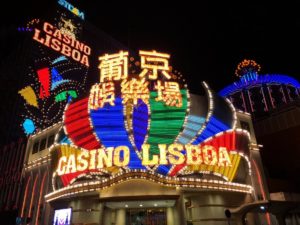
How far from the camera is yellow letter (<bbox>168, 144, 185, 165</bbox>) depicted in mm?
20281

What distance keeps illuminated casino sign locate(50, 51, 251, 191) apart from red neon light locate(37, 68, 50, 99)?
23.1 m

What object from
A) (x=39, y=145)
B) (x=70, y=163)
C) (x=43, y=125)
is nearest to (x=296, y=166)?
(x=70, y=163)

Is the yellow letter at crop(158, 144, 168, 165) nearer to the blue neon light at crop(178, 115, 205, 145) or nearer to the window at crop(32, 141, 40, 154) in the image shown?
the blue neon light at crop(178, 115, 205, 145)

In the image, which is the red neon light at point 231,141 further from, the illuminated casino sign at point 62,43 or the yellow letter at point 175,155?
the illuminated casino sign at point 62,43

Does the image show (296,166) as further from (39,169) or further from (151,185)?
(39,169)

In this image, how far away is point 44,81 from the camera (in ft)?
153

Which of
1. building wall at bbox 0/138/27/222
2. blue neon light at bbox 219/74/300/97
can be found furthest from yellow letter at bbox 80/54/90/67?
blue neon light at bbox 219/74/300/97

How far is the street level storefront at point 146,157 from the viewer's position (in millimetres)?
20281

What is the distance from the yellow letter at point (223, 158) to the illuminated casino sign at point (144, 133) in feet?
0.24

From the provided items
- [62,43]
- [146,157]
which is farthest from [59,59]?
[146,157]

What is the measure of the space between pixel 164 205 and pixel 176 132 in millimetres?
5479

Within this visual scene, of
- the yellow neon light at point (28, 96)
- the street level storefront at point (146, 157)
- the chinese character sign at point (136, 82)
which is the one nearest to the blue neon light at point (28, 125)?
the yellow neon light at point (28, 96)

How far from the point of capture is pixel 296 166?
3412 centimetres

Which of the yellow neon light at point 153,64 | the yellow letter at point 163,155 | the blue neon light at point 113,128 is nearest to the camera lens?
the yellow letter at point 163,155
